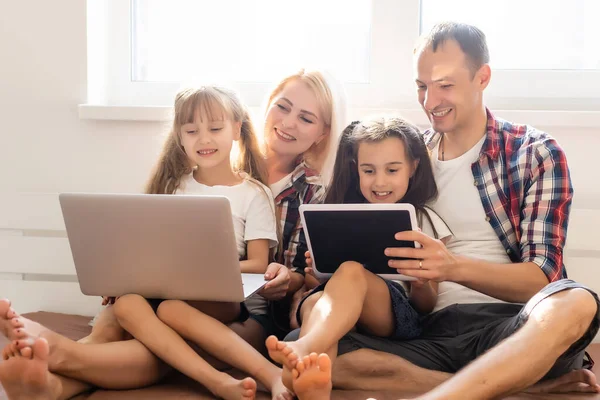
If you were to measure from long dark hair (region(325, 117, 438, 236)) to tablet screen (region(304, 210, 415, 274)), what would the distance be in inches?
7.7

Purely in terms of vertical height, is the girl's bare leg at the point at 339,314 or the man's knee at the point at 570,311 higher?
the man's knee at the point at 570,311

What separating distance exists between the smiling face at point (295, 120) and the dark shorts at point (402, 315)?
0.45m

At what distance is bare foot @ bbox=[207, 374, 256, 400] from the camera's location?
→ 4.69 ft

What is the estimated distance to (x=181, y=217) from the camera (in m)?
1.50

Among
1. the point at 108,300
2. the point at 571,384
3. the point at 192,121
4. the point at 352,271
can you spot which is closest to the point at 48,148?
the point at 192,121

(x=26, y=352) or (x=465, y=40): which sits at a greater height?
(x=465, y=40)

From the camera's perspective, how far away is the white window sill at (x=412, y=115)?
2078 millimetres

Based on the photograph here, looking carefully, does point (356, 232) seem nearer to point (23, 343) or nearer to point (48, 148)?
point (23, 343)

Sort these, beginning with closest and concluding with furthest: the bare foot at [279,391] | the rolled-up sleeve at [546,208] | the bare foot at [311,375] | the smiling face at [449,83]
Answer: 1. the bare foot at [311,375]
2. the bare foot at [279,391]
3. the rolled-up sleeve at [546,208]
4. the smiling face at [449,83]

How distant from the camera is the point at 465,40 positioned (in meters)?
1.73

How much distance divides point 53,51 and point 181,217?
3.63ft

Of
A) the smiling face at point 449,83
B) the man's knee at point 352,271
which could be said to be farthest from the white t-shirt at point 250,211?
the smiling face at point 449,83

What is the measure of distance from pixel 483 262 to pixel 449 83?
1.30 ft

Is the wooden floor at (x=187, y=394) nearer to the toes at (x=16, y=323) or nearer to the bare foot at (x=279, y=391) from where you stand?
the bare foot at (x=279, y=391)
